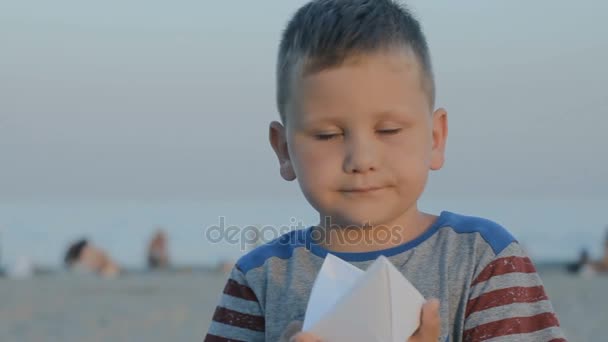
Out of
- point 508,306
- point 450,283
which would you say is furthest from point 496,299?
point 450,283

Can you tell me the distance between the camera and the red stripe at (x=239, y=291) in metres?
3.21

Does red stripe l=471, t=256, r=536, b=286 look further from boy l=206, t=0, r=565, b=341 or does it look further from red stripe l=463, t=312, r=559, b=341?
red stripe l=463, t=312, r=559, b=341

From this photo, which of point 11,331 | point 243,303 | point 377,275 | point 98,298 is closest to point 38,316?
point 11,331

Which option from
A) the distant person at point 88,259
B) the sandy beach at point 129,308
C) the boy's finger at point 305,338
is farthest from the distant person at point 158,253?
the boy's finger at point 305,338

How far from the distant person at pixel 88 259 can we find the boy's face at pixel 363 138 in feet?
58.4

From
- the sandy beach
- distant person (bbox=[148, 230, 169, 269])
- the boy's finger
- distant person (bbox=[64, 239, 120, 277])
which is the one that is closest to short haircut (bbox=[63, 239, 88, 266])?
distant person (bbox=[64, 239, 120, 277])

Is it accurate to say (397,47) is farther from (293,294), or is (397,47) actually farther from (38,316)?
(38,316)

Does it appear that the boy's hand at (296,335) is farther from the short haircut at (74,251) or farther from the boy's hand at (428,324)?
the short haircut at (74,251)

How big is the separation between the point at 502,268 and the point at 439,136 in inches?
19.5

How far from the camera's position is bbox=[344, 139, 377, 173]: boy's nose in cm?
288

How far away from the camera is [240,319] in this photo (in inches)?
127

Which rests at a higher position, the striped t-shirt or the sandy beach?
the striped t-shirt

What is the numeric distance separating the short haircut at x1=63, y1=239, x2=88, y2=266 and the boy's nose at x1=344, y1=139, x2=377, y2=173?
1885 cm

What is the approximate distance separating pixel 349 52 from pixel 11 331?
887 centimetres
